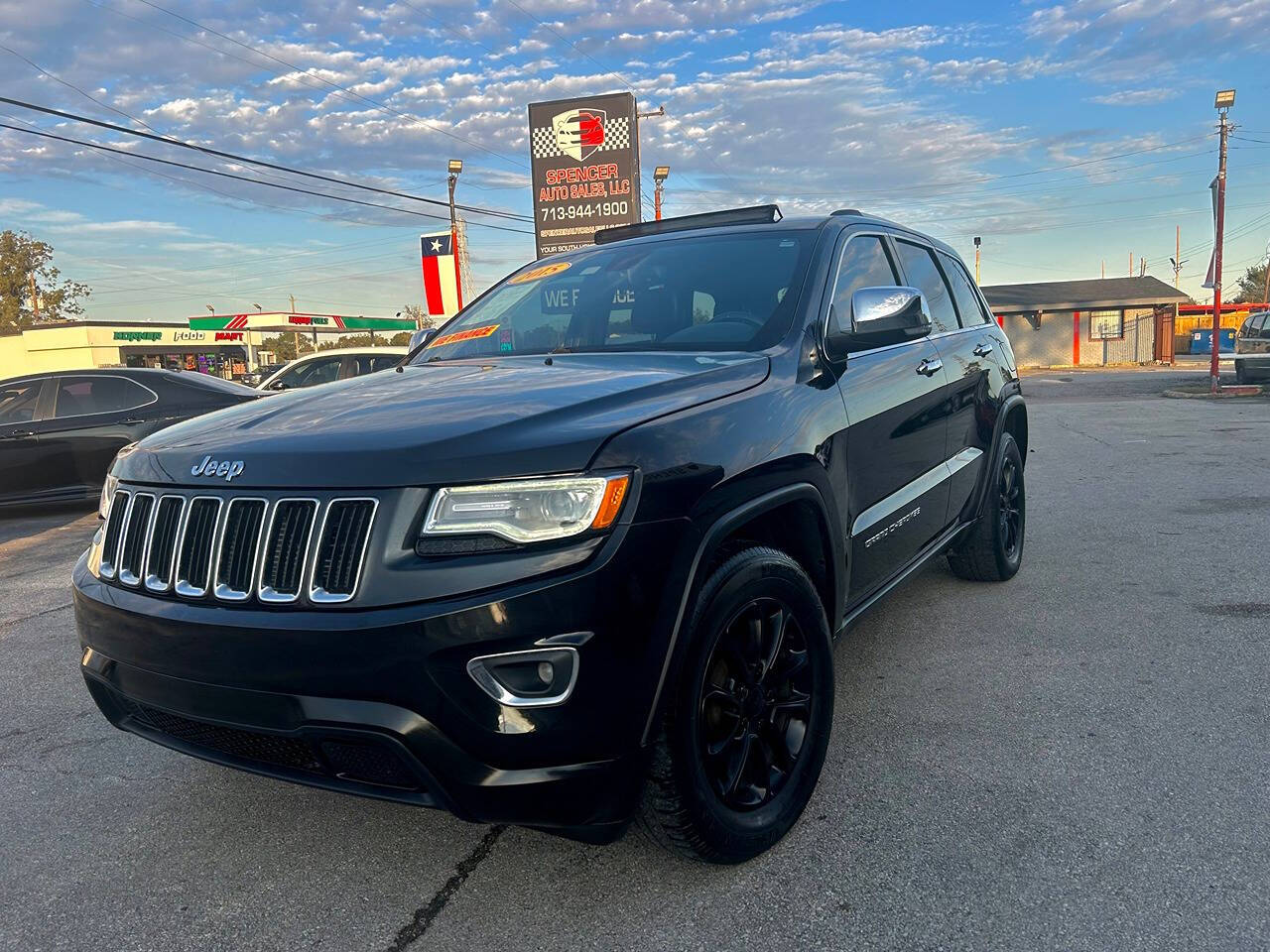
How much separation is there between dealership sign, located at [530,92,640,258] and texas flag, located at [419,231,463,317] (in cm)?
246

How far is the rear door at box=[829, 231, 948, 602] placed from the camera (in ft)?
10.4

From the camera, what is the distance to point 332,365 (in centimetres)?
1355

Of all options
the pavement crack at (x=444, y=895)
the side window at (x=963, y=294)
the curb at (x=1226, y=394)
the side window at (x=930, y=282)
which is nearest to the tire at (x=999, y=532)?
the side window at (x=963, y=294)

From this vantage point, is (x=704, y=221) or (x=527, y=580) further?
(x=704, y=221)

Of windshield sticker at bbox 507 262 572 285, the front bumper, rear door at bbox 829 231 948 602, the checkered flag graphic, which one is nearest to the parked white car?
windshield sticker at bbox 507 262 572 285

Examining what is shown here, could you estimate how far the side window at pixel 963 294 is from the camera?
193 inches

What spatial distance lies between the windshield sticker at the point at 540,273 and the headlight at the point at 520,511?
7.06ft

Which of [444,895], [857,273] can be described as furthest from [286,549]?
[857,273]

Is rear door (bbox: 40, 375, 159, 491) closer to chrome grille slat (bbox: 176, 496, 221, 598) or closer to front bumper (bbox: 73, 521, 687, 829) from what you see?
chrome grille slat (bbox: 176, 496, 221, 598)

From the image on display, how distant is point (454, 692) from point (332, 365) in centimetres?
1240

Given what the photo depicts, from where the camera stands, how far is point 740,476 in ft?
7.97

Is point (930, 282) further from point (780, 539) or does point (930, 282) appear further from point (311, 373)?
point (311, 373)

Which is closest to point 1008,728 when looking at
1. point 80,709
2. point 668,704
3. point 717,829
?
point 717,829

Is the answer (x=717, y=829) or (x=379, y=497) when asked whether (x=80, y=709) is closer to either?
(x=379, y=497)
